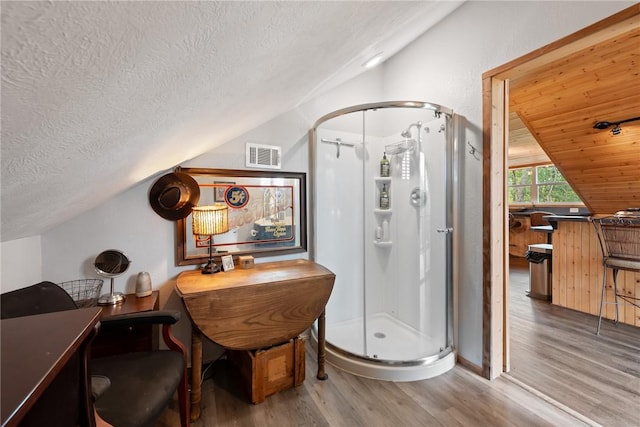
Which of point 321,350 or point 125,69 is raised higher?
point 125,69

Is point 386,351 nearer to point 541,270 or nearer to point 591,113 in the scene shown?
point 541,270

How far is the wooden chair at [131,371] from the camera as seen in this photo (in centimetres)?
101

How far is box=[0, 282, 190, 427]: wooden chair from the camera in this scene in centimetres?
101

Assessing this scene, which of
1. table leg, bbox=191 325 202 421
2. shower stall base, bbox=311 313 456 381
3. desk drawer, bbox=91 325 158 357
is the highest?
desk drawer, bbox=91 325 158 357

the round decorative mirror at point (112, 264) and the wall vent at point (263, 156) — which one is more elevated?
the wall vent at point (263, 156)

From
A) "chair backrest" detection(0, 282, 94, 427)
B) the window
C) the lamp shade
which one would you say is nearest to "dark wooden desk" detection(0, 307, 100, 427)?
"chair backrest" detection(0, 282, 94, 427)

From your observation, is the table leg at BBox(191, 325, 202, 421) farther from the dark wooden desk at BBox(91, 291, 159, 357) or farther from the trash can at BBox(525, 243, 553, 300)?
the trash can at BBox(525, 243, 553, 300)

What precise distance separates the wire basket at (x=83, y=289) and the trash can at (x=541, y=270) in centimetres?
434

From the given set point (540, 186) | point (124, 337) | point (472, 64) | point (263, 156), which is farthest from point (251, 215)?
point (540, 186)

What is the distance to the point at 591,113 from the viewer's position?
2557 mm

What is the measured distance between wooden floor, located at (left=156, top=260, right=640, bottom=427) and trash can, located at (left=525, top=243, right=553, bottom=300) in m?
1.13

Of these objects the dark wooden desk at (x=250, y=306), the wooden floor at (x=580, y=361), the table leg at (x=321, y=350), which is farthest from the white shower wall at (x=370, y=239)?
the wooden floor at (x=580, y=361)

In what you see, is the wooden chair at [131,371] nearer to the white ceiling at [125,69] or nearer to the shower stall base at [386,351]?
the white ceiling at [125,69]

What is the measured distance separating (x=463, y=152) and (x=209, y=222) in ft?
6.30
